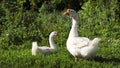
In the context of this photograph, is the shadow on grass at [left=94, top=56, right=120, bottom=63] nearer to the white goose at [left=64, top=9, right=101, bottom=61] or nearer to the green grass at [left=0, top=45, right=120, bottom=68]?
the green grass at [left=0, top=45, right=120, bottom=68]

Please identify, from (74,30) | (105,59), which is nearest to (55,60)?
(74,30)

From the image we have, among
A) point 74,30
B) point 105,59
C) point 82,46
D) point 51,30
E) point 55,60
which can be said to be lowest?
point 51,30

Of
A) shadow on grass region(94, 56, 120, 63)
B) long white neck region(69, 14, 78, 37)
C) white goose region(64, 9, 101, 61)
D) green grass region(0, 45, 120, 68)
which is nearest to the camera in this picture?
green grass region(0, 45, 120, 68)

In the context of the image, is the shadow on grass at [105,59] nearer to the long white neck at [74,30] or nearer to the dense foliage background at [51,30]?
the dense foliage background at [51,30]

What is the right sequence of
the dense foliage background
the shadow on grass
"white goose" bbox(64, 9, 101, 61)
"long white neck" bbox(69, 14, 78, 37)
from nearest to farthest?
1. "white goose" bbox(64, 9, 101, 61)
2. the dense foliage background
3. the shadow on grass
4. "long white neck" bbox(69, 14, 78, 37)

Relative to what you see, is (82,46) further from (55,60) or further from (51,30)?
(51,30)

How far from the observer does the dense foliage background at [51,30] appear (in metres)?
10.6

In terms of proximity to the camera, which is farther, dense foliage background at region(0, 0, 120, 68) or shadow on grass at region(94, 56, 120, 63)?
shadow on grass at region(94, 56, 120, 63)

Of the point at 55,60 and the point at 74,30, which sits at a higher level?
the point at 74,30

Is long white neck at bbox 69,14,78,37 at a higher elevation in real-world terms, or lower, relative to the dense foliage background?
higher

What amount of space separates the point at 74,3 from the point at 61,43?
1038cm

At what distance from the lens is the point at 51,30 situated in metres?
15.3

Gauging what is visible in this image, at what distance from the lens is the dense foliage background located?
34.9ft

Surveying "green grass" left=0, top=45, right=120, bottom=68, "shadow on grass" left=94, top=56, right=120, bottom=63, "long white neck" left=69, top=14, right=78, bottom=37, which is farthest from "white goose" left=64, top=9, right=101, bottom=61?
"shadow on grass" left=94, top=56, right=120, bottom=63
